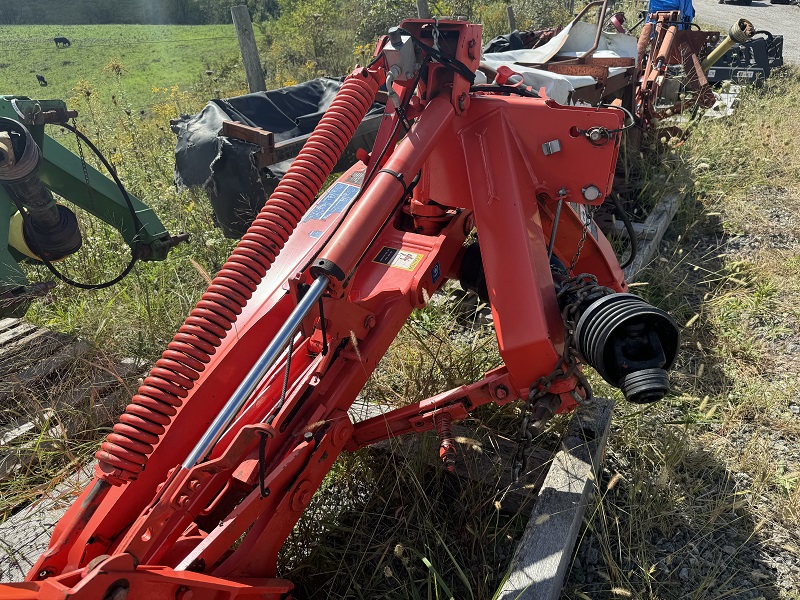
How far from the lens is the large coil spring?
1624 millimetres

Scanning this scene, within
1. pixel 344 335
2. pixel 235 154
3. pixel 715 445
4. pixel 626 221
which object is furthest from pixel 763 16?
pixel 344 335

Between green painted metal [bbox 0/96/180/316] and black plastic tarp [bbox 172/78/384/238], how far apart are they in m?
0.69

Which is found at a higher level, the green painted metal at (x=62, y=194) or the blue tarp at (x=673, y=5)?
the green painted metal at (x=62, y=194)

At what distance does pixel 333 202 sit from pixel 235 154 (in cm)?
188

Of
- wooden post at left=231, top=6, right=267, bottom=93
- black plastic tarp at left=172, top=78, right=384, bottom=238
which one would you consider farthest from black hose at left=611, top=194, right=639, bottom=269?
wooden post at left=231, top=6, right=267, bottom=93

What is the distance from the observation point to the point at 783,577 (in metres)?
2.29

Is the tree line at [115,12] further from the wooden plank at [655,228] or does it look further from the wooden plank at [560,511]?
the wooden plank at [560,511]

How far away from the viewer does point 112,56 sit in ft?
63.6

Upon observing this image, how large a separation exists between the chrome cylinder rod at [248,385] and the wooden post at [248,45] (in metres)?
5.95

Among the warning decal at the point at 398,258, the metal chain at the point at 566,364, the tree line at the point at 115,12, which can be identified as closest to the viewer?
the metal chain at the point at 566,364

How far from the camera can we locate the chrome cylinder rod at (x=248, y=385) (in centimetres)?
158

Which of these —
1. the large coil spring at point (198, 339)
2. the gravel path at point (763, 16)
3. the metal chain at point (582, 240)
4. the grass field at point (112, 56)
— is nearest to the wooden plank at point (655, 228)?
the metal chain at point (582, 240)

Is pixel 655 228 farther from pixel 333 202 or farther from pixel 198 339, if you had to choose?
pixel 198 339

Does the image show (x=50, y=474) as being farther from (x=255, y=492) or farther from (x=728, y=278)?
(x=728, y=278)
